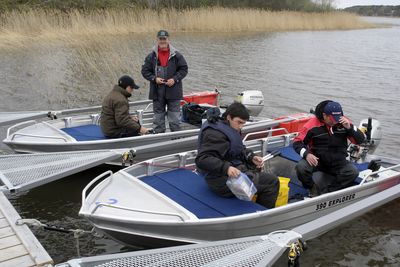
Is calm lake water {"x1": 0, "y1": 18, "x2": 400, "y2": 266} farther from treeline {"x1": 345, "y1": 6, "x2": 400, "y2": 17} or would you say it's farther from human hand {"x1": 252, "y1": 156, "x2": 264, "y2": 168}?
treeline {"x1": 345, "y1": 6, "x2": 400, "y2": 17}

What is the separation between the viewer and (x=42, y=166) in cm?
568

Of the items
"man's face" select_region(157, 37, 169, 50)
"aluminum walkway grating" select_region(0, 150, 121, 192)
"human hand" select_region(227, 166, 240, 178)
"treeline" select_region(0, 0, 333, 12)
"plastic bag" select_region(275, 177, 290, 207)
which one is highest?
"treeline" select_region(0, 0, 333, 12)

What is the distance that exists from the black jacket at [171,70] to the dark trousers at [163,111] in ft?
0.34

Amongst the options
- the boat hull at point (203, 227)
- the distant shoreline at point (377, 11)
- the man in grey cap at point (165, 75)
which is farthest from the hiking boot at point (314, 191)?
the distant shoreline at point (377, 11)

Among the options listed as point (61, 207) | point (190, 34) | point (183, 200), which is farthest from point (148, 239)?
point (190, 34)

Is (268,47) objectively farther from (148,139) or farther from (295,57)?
(148,139)

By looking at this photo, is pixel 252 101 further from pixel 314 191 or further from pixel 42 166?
pixel 42 166

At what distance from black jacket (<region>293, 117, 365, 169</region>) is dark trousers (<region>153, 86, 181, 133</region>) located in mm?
2682

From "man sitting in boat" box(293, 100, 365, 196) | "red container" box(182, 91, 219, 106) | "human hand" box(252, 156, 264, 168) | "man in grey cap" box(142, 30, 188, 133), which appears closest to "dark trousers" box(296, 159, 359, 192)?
"man sitting in boat" box(293, 100, 365, 196)

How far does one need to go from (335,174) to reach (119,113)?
11.2 ft

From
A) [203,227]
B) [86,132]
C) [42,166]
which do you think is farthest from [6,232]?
[86,132]

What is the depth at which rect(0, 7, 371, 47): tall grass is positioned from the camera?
17670 mm

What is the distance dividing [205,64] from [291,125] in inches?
381

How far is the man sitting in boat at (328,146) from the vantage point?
5199mm
